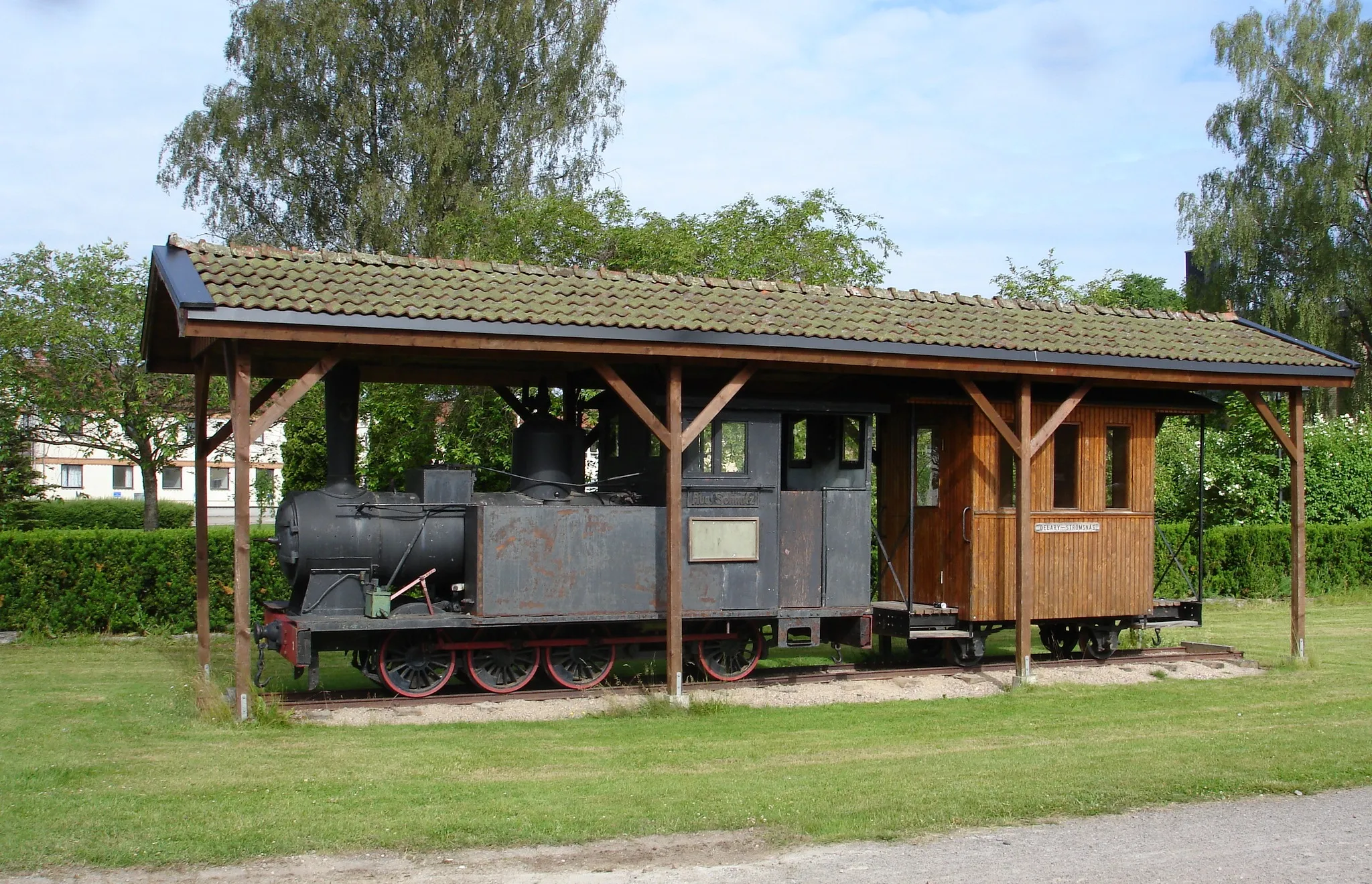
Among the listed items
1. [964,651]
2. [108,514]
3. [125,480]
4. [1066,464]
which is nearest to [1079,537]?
[1066,464]

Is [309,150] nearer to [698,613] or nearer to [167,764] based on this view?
[698,613]

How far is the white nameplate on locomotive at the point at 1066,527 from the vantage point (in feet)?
45.9

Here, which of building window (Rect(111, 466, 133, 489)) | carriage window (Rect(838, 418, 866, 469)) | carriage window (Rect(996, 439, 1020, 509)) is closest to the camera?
carriage window (Rect(838, 418, 866, 469))

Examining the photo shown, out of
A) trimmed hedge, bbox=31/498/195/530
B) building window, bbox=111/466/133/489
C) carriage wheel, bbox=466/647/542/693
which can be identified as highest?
building window, bbox=111/466/133/489

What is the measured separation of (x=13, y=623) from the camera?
54.9 ft

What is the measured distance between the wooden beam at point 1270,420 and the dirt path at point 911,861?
7.80 meters

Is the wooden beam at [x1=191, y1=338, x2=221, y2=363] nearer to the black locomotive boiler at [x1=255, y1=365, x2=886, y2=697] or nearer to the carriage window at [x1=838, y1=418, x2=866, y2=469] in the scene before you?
the black locomotive boiler at [x1=255, y1=365, x2=886, y2=697]

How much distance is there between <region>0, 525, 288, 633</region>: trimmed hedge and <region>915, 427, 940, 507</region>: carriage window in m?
8.54

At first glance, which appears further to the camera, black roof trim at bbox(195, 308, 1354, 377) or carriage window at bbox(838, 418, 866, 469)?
carriage window at bbox(838, 418, 866, 469)

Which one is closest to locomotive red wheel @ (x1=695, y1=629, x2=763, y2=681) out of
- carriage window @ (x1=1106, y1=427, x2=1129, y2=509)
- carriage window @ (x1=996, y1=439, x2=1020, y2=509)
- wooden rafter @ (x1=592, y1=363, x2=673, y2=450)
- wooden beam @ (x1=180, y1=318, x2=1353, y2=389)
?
wooden rafter @ (x1=592, y1=363, x2=673, y2=450)

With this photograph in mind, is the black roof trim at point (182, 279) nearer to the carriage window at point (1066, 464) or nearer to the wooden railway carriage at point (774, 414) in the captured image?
the wooden railway carriage at point (774, 414)

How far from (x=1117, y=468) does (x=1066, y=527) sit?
1122mm

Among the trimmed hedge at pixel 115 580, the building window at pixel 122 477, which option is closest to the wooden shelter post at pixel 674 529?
the trimmed hedge at pixel 115 580

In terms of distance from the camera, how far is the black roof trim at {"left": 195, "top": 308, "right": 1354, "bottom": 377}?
1023cm
